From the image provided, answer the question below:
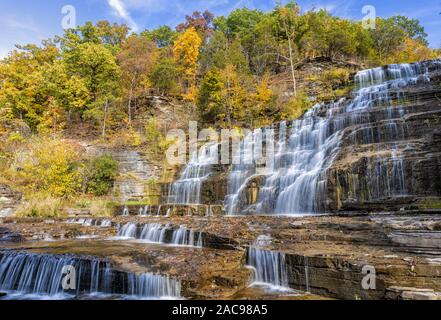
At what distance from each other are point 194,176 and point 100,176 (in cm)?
596

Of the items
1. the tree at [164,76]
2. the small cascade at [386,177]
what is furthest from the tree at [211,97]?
the small cascade at [386,177]

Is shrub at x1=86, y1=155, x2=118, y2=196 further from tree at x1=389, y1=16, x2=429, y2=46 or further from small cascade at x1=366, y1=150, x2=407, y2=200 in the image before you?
tree at x1=389, y1=16, x2=429, y2=46

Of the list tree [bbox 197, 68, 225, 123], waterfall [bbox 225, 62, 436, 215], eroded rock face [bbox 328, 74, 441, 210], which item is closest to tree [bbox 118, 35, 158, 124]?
tree [bbox 197, 68, 225, 123]

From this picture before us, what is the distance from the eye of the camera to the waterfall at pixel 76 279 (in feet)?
17.9

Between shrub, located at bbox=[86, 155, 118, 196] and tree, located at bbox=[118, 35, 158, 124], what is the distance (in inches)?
385

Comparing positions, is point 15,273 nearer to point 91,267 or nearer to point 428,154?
point 91,267

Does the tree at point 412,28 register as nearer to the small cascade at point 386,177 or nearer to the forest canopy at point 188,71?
the forest canopy at point 188,71

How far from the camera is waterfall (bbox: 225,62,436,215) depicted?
34.2ft

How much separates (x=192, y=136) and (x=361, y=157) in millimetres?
14276

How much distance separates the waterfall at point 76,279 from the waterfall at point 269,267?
174cm

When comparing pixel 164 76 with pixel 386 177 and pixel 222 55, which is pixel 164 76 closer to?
pixel 222 55

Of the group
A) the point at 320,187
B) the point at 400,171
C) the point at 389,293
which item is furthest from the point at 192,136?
the point at 389,293

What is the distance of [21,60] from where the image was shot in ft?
97.0

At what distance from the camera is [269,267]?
5.93 metres
